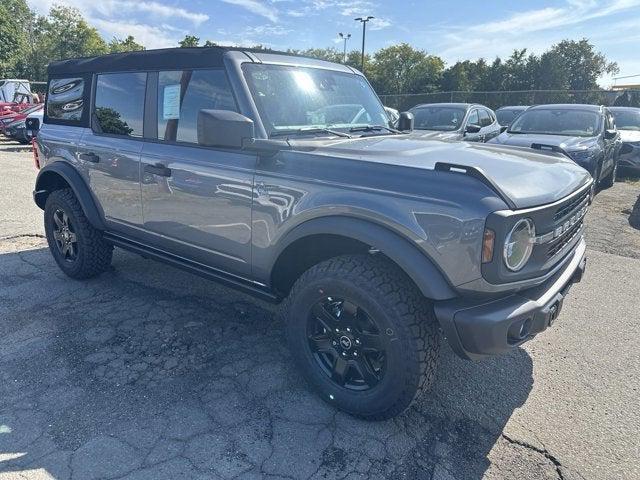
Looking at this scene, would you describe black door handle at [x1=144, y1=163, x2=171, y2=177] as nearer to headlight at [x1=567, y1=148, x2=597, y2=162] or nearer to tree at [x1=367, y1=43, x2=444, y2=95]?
headlight at [x1=567, y1=148, x2=597, y2=162]

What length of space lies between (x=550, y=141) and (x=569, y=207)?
19.2ft

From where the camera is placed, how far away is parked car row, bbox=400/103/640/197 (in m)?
7.55

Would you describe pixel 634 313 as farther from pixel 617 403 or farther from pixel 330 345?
pixel 330 345

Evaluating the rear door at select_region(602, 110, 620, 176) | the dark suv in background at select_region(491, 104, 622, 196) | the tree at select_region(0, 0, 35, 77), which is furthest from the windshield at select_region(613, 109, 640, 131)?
the tree at select_region(0, 0, 35, 77)

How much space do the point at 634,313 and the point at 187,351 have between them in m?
3.71

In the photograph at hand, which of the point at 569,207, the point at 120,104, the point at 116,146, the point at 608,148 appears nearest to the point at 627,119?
the point at 608,148

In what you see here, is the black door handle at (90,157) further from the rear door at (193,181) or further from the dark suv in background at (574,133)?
the dark suv in background at (574,133)

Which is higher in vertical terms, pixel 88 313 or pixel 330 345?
pixel 330 345

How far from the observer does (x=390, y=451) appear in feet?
7.66

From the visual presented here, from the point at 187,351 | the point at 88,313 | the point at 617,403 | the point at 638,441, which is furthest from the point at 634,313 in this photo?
the point at 88,313

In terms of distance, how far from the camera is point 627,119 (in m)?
12.2

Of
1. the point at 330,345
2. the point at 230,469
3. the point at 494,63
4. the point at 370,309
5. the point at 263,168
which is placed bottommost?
the point at 230,469

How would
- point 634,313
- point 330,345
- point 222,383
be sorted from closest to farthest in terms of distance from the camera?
point 330,345 < point 222,383 < point 634,313

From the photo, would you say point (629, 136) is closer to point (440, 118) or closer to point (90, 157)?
point (440, 118)
